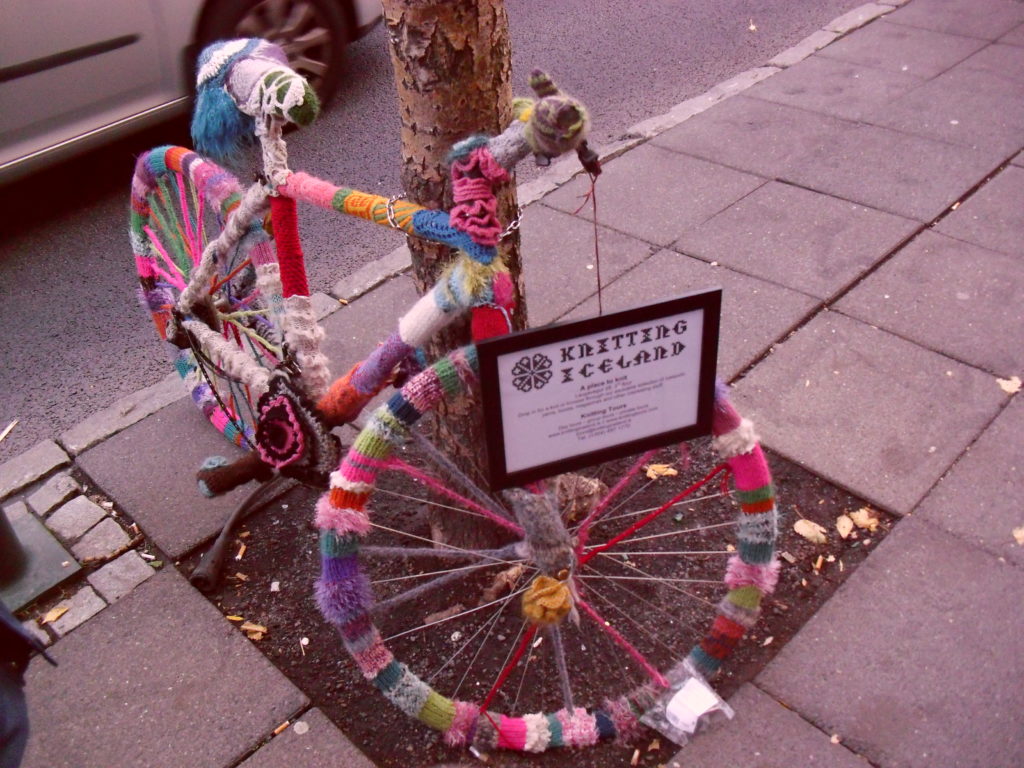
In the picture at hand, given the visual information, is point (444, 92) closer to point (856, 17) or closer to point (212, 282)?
point (212, 282)

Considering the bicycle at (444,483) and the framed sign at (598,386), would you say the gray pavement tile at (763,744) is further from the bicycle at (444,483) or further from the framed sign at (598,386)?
the framed sign at (598,386)

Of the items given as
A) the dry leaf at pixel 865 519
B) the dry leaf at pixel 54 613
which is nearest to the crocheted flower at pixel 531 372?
the dry leaf at pixel 865 519

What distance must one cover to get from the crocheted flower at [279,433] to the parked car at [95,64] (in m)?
3.00

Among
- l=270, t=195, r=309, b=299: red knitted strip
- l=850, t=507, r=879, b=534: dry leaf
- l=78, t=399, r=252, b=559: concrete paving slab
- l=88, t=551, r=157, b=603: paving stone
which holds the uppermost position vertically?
l=270, t=195, r=309, b=299: red knitted strip

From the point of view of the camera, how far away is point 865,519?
2967 millimetres

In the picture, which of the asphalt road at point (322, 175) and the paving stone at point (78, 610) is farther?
the asphalt road at point (322, 175)

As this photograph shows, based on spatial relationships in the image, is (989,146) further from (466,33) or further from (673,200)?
(466,33)

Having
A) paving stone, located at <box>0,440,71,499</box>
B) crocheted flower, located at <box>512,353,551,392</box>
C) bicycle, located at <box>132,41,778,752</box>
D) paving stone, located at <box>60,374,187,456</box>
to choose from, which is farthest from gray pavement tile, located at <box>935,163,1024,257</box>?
paving stone, located at <box>0,440,71,499</box>

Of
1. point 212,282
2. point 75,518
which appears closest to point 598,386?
point 212,282

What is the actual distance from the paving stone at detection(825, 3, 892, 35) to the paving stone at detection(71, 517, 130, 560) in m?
5.96

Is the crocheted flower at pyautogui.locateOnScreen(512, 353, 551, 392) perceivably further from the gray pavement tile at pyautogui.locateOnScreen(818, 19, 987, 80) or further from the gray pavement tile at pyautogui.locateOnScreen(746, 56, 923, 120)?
the gray pavement tile at pyautogui.locateOnScreen(818, 19, 987, 80)

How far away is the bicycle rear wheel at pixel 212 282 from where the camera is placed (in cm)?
256

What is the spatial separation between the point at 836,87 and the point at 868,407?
126 inches

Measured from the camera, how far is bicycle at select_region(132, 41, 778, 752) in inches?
78.9
